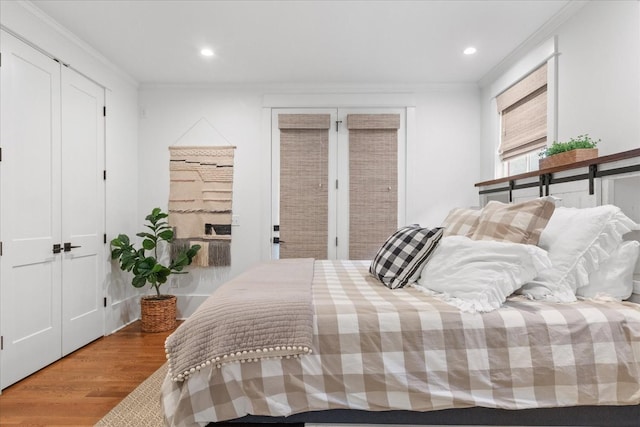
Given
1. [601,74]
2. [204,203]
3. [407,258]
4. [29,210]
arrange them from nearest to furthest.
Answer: [407,258] < [601,74] < [29,210] < [204,203]

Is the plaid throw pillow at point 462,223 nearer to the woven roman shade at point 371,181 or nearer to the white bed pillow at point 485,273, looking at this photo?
the white bed pillow at point 485,273

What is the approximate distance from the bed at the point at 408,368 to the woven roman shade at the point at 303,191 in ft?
8.50

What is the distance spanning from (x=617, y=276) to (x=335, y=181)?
8.93ft

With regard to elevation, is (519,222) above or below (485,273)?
above

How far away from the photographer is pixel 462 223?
2.13 m

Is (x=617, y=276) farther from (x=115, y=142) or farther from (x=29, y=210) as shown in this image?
(x=115, y=142)

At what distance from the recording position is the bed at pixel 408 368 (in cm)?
124

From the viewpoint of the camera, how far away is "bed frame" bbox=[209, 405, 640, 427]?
1280 millimetres

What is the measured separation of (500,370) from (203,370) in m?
1.05

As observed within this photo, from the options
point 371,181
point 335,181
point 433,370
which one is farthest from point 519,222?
point 335,181

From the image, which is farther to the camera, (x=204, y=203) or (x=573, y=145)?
(x=204, y=203)

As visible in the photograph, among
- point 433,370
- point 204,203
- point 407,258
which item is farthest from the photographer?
point 204,203

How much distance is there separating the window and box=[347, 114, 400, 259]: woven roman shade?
1.06m

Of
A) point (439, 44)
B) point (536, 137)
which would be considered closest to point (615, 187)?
point (536, 137)
